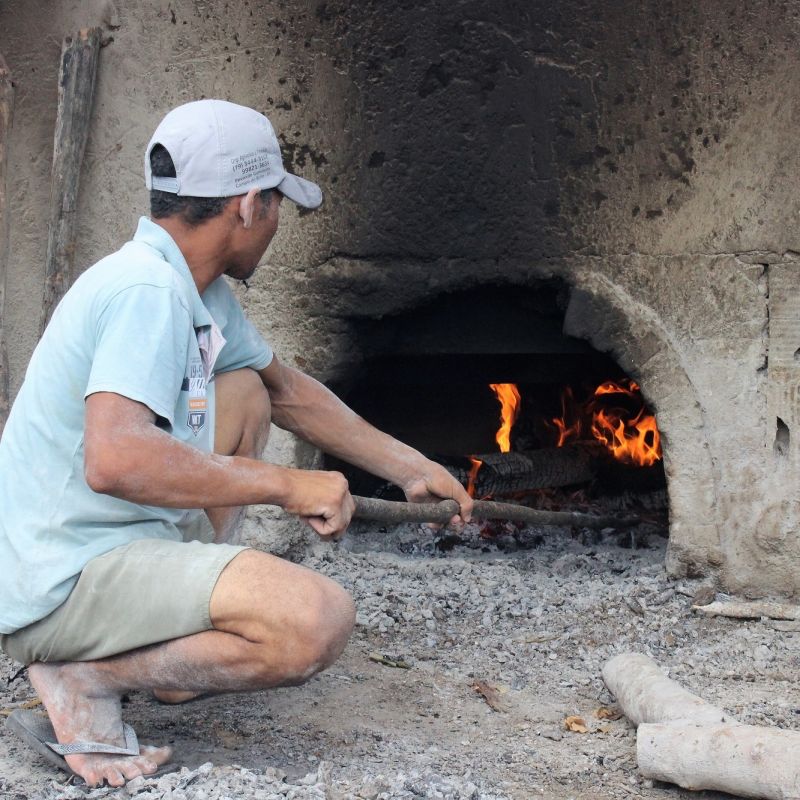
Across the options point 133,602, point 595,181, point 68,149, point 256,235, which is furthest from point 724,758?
point 68,149

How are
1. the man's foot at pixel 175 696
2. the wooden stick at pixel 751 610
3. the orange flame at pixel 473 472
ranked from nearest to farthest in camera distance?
1. the man's foot at pixel 175 696
2. the wooden stick at pixel 751 610
3. the orange flame at pixel 473 472

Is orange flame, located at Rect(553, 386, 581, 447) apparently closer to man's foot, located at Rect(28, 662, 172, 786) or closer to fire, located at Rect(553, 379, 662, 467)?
fire, located at Rect(553, 379, 662, 467)

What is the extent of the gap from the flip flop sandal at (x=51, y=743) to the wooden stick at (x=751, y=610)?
1.89 meters

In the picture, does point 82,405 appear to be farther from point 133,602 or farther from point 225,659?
point 225,659

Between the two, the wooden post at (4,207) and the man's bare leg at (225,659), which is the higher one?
the wooden post at (4,207)

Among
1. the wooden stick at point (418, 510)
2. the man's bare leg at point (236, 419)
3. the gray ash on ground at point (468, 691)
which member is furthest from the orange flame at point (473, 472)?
the man's bare leg at point (236, 419)

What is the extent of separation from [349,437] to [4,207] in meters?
1.90

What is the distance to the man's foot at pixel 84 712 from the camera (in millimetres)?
2150

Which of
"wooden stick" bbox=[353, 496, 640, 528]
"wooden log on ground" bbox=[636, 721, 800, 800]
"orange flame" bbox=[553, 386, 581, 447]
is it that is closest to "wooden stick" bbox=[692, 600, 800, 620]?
"wooden stick" bbox=[353, 496, 640, 528]

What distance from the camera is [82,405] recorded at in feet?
7.01

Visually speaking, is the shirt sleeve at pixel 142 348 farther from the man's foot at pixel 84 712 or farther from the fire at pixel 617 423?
the fire at pixel 617 423

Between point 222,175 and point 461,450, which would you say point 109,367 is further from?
point 461,450

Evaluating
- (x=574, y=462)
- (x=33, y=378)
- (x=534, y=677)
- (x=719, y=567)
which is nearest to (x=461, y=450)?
(x=574, y=462)

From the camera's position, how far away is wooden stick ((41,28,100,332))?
3918 mm
